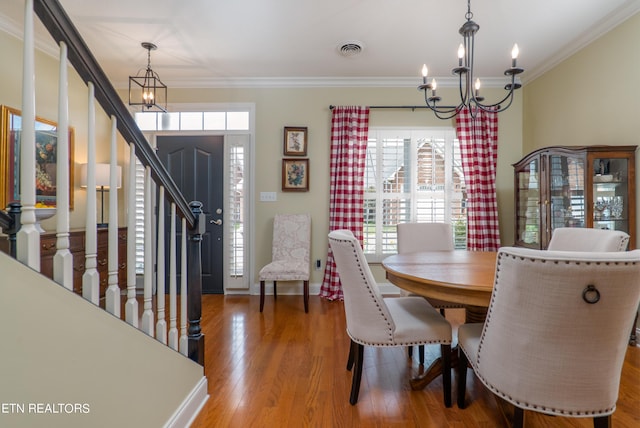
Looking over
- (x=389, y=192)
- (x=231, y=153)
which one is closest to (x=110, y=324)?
(x=231, y=153)

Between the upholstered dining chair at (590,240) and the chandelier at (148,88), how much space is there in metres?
3.37

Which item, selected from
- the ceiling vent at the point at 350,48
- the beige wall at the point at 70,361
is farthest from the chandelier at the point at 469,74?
the beige wall at the point at 70,361

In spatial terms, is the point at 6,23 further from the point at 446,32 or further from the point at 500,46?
the point at 500,46

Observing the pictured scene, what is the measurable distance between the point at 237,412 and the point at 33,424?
3.18 feet

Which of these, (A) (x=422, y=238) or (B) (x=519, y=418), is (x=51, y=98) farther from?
(B) (x=519, y=418)

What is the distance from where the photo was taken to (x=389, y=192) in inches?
143

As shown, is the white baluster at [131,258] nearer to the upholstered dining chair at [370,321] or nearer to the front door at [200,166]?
the upholstered dining chair at [370,321]

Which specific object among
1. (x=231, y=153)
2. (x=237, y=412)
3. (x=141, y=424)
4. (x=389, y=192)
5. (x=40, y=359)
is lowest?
(x=237, y=412)

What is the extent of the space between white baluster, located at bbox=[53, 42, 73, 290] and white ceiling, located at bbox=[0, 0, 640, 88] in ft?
5.84

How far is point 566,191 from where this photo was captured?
2.61 metres

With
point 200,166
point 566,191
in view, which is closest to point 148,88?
point 200,166

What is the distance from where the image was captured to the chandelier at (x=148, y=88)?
2.81 m

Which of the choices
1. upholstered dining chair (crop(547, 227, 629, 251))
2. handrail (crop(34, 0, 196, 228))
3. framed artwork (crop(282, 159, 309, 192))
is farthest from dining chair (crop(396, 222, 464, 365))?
handrail (crop(34, 0, 196, 228))

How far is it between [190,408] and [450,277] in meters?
1.40
